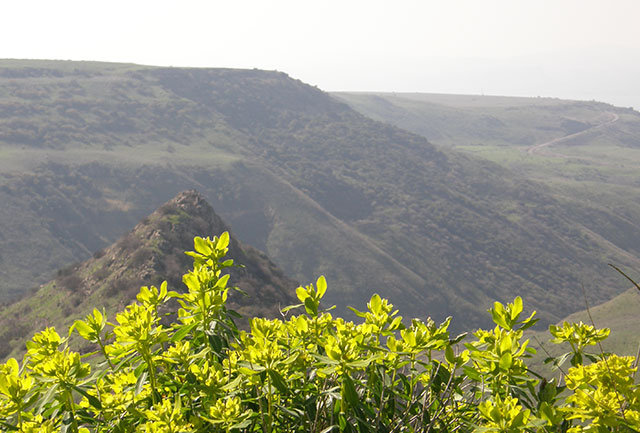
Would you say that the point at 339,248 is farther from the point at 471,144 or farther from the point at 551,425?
the point at 471,144

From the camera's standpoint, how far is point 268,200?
55.2m

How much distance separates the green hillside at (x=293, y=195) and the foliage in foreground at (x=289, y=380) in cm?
3526

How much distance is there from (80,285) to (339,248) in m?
34.1

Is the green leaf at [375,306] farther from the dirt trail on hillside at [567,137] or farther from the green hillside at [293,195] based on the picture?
the dirt trail on hillside at [567,137]

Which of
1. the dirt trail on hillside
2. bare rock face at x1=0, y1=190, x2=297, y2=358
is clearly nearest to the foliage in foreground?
bare rock face at x1=0, y1=190, x2=297, y2=358

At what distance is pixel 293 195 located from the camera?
57.6m

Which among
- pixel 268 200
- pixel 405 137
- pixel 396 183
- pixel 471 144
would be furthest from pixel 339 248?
pixel 471 144

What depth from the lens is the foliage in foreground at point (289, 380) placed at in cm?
137

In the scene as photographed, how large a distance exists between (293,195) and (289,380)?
2205 inches

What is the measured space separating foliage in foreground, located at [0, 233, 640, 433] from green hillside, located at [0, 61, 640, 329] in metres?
35.3

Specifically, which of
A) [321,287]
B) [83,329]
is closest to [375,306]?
[321,287]

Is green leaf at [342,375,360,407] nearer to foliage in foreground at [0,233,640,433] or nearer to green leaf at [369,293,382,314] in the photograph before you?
foliage in foreground at [0,233,640,433]

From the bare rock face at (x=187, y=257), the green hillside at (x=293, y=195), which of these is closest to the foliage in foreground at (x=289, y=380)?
the bare rock face at (x=187, y=257)

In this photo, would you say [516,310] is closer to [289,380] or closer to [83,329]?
[289,380]
